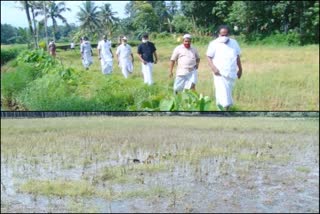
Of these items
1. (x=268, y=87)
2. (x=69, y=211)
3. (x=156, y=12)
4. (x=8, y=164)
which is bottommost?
(x=268, y=87)

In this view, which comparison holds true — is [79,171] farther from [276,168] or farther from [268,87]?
[268,87]

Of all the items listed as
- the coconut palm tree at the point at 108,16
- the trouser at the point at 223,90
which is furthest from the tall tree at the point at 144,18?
the trouser at the point at 223,90

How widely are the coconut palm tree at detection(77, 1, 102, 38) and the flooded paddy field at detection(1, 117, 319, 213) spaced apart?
1.73ft

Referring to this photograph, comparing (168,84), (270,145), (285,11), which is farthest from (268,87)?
(270,145)

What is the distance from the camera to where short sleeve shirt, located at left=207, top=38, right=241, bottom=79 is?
475 centimetres

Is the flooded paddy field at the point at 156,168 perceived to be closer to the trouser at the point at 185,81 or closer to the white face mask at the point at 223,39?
the white face mask at the point at 223,39

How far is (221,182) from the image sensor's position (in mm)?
1183

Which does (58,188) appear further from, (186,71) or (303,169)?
(186,71)

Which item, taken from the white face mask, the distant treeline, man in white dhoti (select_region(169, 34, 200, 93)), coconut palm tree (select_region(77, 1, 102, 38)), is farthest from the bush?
the distant treeline

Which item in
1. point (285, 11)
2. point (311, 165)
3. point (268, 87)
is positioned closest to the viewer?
point (311, 165)

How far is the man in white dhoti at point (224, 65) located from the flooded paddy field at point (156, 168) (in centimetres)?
348

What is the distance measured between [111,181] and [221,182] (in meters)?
0.25

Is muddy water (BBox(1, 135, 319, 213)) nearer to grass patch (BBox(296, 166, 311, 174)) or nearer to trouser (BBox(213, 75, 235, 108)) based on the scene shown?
grass patch (BBox(296, 166, 311, 174))

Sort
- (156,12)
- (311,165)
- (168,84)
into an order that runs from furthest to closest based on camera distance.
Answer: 1. (168,84)
2. (156,12)
3. (311,165)
